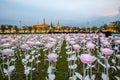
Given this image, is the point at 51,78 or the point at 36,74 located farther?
the point at 36,74

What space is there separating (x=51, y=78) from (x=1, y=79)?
492 centimetres

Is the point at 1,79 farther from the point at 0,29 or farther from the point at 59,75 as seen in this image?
the point at 0,29

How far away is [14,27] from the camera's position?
80.4 metres

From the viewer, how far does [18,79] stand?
7.46 m

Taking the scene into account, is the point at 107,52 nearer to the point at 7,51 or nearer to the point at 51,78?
the point at 51,78

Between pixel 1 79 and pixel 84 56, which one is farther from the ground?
pixel 84 56

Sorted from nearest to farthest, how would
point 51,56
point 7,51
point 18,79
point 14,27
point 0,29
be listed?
point 51,56 < point 7,51 < point 18,79 < point 0,29 < point 14,27

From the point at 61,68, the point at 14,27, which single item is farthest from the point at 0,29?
the point at 61,68

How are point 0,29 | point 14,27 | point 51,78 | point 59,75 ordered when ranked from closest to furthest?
point 51,78 < point 59,75 < point 0,29 < point 14,27

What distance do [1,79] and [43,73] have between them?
1669mm

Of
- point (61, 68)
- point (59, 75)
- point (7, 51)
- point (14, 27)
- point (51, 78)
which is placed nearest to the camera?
point (51, 78)

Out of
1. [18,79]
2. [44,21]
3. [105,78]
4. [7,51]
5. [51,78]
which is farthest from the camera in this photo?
[44,21]

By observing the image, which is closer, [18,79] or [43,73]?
[18,79]

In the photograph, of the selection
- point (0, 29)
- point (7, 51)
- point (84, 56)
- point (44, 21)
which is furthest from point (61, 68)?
point (44, 21)
